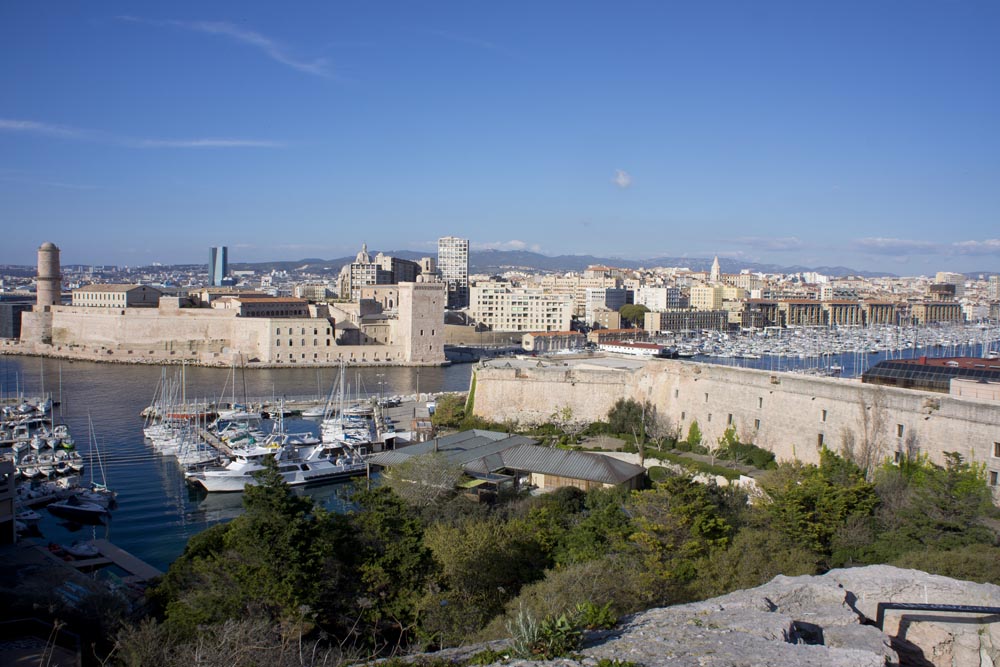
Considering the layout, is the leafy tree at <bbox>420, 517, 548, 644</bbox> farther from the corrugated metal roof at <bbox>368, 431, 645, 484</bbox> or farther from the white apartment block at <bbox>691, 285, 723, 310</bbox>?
the white apartment block at <bbox>691, 285, 723, 310</bbox>

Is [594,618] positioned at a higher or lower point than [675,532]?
higher

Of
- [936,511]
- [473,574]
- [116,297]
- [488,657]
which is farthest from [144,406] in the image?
[488,657]

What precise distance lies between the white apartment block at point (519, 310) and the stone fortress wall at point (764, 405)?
3128 cm

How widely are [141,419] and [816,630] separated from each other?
63.0 ft

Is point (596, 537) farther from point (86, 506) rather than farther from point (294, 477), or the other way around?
point (86, 506)

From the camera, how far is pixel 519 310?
169ft

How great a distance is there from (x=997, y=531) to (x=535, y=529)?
16.5 feet

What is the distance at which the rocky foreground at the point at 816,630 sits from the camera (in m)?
3.57

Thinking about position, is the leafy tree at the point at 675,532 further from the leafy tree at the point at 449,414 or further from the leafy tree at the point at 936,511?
the leafy tree at the point at 449,414

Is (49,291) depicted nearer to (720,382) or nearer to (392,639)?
(720,382)

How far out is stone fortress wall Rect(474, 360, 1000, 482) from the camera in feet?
34.1

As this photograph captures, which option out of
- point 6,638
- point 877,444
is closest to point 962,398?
point 877,444

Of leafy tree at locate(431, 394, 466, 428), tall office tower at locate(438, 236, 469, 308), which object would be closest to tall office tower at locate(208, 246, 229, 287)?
tall office tower at locate(438, 236, 469, 308)

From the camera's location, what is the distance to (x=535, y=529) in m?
8.77
